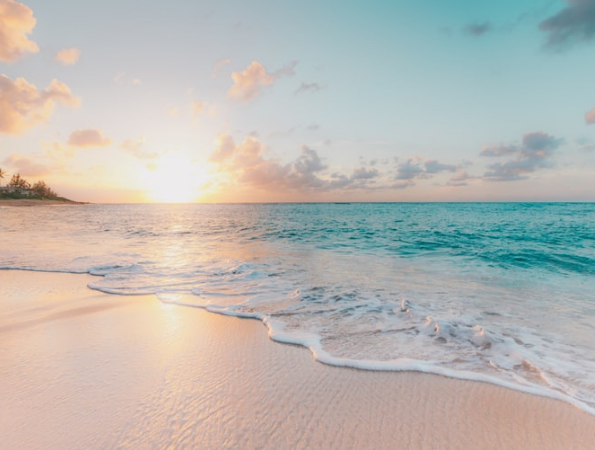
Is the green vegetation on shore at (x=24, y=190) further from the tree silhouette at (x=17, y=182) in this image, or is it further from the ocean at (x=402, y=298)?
the ocean at (x=402, y=298)

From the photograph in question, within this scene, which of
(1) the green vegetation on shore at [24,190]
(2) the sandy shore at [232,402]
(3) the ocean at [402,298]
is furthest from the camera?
(1) the green vegetation on shore at [24,190]

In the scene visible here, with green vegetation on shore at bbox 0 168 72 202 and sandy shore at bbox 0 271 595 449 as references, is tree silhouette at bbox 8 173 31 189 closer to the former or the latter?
green vegetation on shore at bbox 0 168 72 202

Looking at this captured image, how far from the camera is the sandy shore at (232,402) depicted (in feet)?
7.72

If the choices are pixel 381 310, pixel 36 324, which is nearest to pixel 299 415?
pixel 381 310

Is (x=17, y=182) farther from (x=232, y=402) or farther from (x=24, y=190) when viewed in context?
(x=232, y=402)

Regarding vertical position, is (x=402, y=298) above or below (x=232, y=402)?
below

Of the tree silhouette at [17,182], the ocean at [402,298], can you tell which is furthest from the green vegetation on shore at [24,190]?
the ocean at [402,298]

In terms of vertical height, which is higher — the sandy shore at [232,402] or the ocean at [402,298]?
the sandy shore at [232,402]

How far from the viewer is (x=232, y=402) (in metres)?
2.77

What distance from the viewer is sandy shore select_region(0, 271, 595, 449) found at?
2.35 m

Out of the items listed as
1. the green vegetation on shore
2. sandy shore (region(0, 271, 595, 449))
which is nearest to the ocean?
sandy shore (region(0, 271, 595, 449))

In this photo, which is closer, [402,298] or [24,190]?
[402,298]

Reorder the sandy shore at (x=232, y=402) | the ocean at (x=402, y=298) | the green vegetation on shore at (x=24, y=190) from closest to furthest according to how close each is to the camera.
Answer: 1. the sandy shore at (x=232, y=402)
2. the ocean at (x=402, y=298)
3. the green vegetation on shore at (x=24, y=190)

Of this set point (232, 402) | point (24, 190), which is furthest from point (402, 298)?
point (24, 190)
